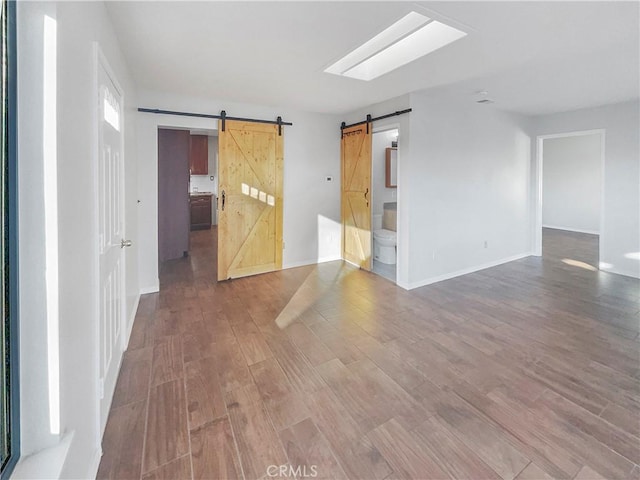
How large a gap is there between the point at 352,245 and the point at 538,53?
3446 mm

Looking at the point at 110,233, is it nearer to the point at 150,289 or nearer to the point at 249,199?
the point at 150,289

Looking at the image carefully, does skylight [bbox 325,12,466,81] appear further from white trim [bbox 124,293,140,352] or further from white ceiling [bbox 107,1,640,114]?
white trim [bbox 124,293,140,352]

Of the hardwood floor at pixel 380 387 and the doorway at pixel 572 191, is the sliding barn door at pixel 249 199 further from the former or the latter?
the doorway at pixel 572 191

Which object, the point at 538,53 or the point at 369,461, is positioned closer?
the point at 369,461

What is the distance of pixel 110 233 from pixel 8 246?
1294 millimetres

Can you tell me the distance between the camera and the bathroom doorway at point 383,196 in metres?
5.55

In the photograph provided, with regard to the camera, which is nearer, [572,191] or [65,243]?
[65,243]

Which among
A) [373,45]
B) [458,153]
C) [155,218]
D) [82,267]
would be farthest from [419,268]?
[82,267]

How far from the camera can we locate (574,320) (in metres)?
3.22

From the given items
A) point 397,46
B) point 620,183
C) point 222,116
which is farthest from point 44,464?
point 620,183

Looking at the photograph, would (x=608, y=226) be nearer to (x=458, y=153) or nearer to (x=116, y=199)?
(x=458, y=153)

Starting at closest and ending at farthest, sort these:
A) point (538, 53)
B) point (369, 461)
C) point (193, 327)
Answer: point (369, 461)
point (538, 53)
point (193, 327)

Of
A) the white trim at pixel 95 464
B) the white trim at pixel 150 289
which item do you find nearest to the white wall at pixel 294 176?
the white trim at pixel 150 289

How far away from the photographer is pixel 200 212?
883 cm
